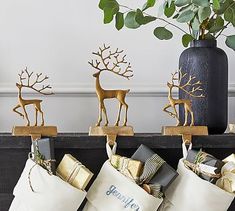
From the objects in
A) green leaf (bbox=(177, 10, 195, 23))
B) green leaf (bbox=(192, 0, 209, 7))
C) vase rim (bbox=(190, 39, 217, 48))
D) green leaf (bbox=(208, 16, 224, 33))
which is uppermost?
green leaf (bbox=(192, 0, 209, 7))

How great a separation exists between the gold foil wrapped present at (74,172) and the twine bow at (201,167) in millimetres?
221

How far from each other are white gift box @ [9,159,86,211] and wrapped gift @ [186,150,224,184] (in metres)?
0.25

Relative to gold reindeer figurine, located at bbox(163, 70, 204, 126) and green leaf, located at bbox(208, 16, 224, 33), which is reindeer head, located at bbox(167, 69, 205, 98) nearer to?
gold reindeer figurine, located at bbox(163, 70, 204, 126)

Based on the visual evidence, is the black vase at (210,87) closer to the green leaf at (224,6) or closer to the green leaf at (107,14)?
the green leaf at (224,6)

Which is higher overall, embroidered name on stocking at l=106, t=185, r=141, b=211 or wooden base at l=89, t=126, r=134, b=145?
wooden base at l=89, t=126, r=134, b=145

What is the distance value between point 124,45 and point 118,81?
10 centimetres

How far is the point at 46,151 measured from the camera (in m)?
1.11

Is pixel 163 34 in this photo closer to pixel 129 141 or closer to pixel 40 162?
pixel 129 141

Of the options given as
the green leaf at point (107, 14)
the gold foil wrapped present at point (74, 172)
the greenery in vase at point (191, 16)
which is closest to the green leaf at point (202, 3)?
the greenery in vase at point (191, 16)

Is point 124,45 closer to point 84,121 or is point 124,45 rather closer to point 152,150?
point 84,121

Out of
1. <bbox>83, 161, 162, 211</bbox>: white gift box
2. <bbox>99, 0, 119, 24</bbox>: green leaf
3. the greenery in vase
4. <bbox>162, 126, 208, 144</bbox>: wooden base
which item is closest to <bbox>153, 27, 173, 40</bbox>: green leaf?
the greenery in vase

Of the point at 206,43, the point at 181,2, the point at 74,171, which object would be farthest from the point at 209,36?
the point at 74,171

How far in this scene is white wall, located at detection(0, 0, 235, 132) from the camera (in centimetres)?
141

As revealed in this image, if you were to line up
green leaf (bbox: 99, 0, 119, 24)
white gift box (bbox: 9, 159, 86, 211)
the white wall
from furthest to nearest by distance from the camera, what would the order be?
the white wall → green leaf (bbox: 99, 0, 119, 24) → white gift box (bbox: 9, 159, 86, 211)
